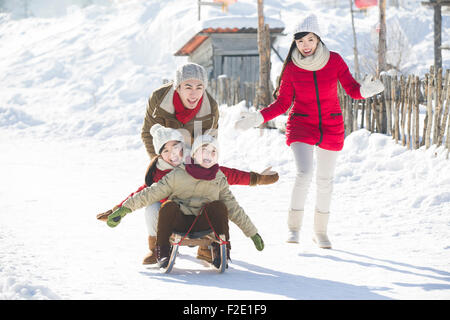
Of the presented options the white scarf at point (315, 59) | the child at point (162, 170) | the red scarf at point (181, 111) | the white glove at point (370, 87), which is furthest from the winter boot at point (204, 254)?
the white glove at point (370, 87)

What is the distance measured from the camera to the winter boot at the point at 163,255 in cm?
340

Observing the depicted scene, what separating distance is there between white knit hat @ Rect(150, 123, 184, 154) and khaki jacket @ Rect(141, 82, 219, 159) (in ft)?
0.62

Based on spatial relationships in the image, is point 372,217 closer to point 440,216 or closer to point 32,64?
point 440,216

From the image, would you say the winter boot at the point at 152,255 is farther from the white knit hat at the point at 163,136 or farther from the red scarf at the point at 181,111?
the red scarf at the point at 181,111

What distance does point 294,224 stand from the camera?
170 inches

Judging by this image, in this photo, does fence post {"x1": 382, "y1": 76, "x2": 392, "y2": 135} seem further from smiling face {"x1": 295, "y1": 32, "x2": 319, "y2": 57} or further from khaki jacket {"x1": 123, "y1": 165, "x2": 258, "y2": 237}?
khaki jacket {"x1": 123, "y1": 165, "x2": 258, "y2": 237}

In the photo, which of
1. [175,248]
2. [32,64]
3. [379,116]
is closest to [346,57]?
[32,64]

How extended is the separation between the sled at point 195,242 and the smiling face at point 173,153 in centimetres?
51

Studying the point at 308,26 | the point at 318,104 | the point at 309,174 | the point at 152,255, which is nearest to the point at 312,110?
the point at 318,104

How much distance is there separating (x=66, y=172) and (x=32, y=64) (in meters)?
32.3

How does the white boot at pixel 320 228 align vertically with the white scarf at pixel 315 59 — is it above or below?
below

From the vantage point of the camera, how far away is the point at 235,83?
13703 mm

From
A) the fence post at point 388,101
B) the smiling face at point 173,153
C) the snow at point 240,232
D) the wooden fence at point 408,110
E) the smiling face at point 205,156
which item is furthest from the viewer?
the fence post at point 388,101

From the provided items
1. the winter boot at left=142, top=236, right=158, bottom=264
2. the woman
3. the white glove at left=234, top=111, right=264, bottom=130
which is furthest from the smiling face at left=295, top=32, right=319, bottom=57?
the winter boot at left=142, top=236, right=158, bottom=264
